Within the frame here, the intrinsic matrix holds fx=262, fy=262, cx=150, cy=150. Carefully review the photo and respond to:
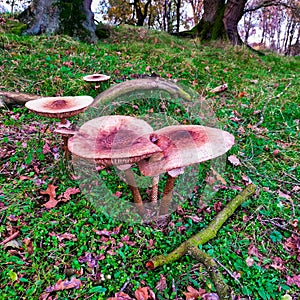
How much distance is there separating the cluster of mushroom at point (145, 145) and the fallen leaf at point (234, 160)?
4.71 feet

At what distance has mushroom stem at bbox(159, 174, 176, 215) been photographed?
2.28 meters

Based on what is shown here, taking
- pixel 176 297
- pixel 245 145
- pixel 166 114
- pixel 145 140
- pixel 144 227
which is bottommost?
pixel 176 297

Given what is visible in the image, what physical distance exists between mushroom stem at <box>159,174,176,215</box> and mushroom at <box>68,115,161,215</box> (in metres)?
0.32

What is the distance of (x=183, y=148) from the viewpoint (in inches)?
72.6

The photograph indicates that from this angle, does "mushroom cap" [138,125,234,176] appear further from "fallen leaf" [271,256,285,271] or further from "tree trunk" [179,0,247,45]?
"tree trunk" [179,0,247,45]

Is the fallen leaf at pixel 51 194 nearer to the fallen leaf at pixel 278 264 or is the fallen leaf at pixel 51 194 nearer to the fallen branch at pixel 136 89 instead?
the fallen branch at pixel 136 89

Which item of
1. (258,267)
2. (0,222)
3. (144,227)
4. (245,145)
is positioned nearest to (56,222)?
(0,222)

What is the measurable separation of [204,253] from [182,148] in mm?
913

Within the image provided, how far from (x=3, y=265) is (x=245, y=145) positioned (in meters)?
3.24

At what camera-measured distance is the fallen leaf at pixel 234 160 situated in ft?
11.1

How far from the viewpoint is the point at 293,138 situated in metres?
4.15

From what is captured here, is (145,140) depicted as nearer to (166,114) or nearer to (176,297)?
(176,297)

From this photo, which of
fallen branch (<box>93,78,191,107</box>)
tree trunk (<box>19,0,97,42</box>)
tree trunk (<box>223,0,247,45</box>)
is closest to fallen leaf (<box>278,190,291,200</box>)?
fallen branch (<box>93,78,191,107</box>)

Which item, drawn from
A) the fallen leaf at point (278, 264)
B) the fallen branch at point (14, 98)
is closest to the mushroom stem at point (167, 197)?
the fallen leaf at point (278, 264)
